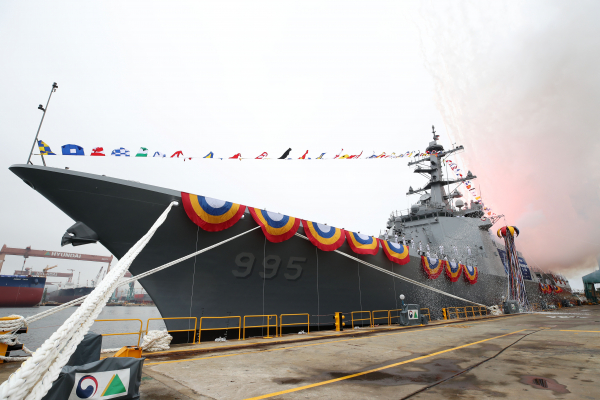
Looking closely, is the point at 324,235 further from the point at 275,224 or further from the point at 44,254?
the point at 44,254

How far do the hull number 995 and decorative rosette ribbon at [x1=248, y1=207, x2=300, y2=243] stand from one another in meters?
0.78

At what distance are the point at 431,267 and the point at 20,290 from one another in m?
52.3

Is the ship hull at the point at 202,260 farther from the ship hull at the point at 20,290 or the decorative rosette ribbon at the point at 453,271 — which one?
the ship hull at the point at 20,290

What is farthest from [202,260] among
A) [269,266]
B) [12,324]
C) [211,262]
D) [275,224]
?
[12,324]

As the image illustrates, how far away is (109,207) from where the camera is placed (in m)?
7.41

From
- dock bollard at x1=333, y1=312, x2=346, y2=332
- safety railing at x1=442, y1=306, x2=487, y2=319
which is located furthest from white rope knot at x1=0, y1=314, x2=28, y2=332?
safety railing at x1=442, y1=306, x2=487, y2=319

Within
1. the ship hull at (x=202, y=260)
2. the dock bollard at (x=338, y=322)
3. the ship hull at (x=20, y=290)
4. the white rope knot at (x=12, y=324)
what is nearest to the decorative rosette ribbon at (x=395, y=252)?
the ship hull at (x=202, y=260)

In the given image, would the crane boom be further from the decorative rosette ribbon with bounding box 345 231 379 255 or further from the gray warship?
the decorative rosette ribbon with bounding box 345 231 379 255

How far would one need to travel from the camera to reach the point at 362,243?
459 inches

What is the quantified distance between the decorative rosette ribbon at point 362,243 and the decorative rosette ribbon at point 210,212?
4.72 m

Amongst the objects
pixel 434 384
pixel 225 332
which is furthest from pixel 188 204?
pixel 434 384

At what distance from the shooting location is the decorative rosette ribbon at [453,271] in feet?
53.1

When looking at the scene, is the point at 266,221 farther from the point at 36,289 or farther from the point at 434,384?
the point at 36,289

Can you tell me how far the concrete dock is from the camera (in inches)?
142
